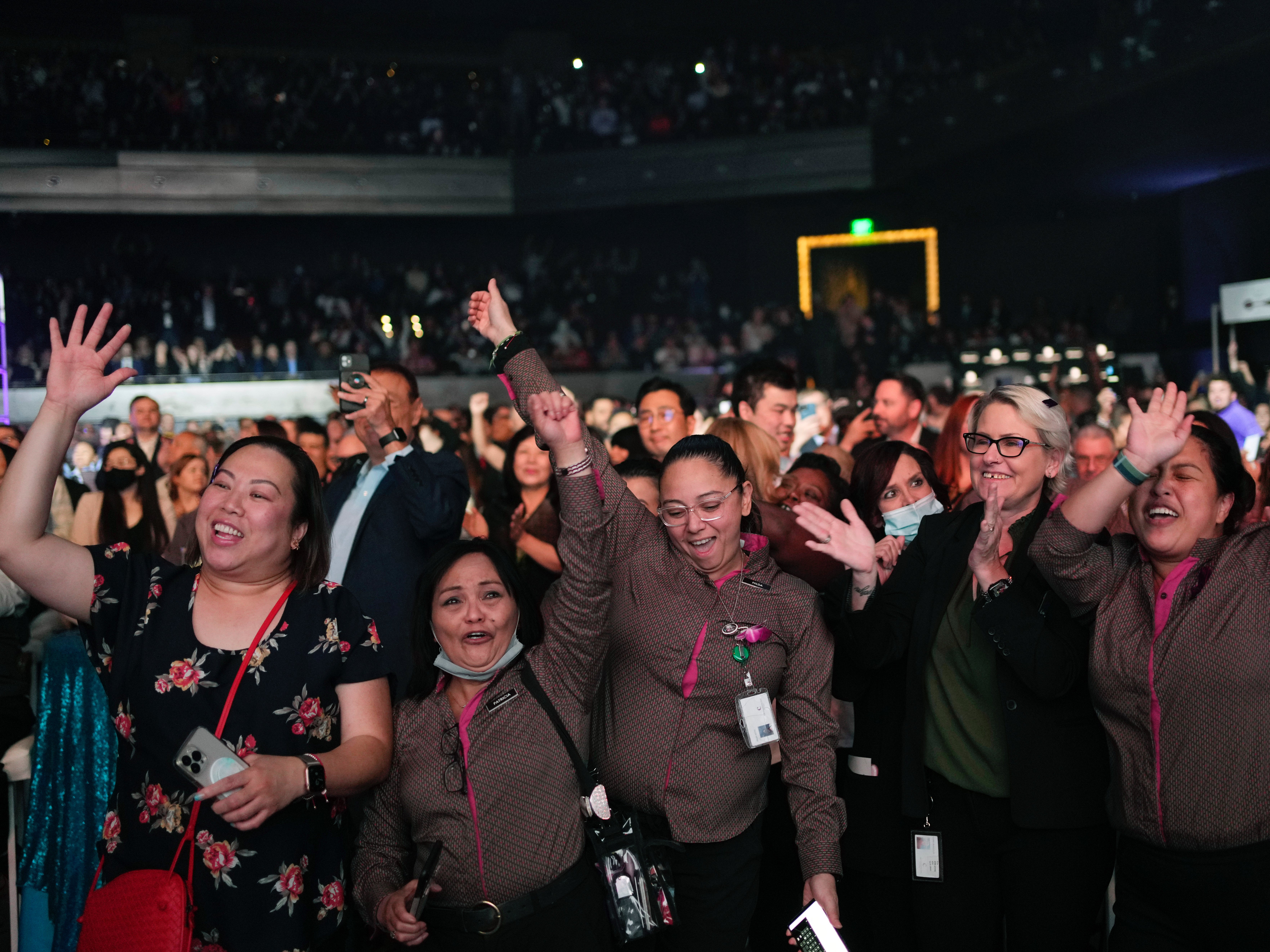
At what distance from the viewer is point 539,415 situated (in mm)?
2189

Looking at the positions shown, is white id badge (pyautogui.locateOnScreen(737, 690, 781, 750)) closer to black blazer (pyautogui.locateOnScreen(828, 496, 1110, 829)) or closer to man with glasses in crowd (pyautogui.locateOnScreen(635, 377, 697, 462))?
black blazer (pyautogui.locateOnScreen(828, 496, 1110, 829))

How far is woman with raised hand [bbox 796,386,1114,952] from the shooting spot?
231cm

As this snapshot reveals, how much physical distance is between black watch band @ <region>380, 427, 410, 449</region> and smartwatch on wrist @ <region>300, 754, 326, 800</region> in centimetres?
149

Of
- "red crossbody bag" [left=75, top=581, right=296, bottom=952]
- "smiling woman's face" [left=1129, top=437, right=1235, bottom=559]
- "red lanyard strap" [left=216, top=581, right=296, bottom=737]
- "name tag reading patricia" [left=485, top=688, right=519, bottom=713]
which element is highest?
"smiling woman's face" [left=1129, top=437, right=1235, bottom=559]

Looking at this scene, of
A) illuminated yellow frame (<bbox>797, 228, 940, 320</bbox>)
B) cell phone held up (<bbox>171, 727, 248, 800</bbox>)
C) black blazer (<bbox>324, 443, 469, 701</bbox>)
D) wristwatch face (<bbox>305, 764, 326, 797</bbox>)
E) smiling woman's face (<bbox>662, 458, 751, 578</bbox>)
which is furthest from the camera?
illuminated yellow frame (<bbox>797, 228, 940, 320</bbox>)

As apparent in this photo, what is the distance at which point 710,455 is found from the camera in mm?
2385

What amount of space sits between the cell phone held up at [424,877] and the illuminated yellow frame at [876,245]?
56.9 ft

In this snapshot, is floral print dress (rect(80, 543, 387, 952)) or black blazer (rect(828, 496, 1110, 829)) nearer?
floral print dress (rect(80, 543, 387, 952))

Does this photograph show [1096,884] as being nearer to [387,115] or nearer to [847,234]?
[847,234]

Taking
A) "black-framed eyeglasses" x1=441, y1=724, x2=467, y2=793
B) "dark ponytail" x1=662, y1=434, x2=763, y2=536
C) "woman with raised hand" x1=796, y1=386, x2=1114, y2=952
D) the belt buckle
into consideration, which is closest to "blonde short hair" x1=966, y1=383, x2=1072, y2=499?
"woman with raised hand" x1=796, y1=386, x2=1114, y2=952

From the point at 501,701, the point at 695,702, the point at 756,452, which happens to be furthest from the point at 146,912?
the point at 756,452

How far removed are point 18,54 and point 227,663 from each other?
19.7 m

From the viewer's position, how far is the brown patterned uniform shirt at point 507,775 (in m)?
2.17

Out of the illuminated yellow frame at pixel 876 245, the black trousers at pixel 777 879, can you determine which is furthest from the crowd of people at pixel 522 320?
the black trousers at pixel 777 879
